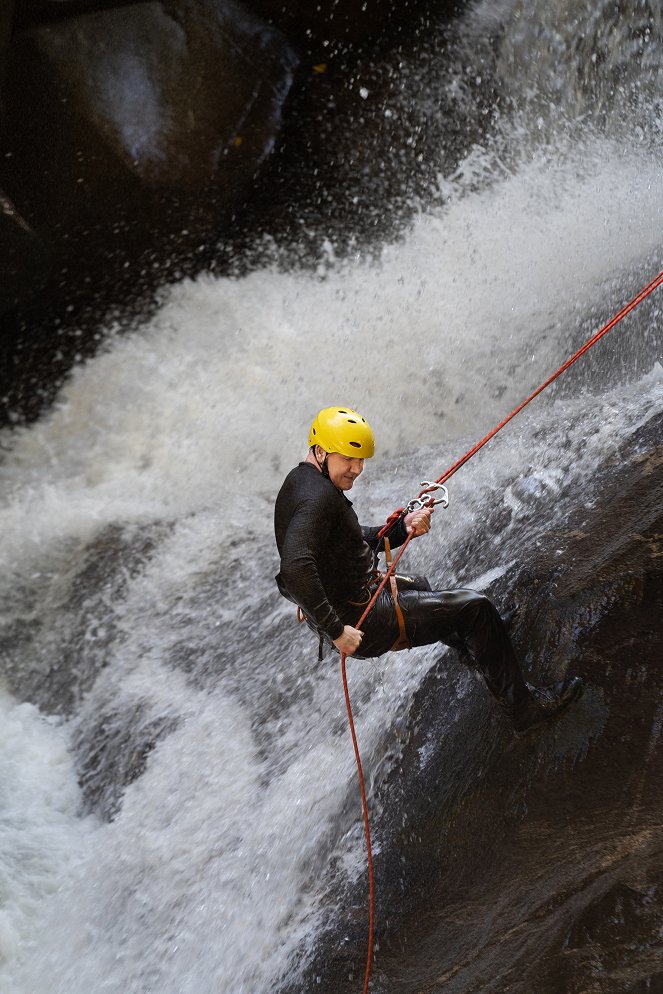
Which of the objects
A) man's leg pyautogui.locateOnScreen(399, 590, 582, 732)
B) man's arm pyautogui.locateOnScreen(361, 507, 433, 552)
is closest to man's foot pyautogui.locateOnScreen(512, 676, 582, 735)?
man's leg pyautogui.locateOnScreen(399, 590, 582, 732)

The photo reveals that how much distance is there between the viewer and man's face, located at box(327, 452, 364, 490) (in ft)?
9.73

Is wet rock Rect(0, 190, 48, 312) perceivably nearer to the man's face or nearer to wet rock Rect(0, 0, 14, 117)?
wet rock Rect(0, 0, 14, 117)

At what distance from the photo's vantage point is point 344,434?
2920mm

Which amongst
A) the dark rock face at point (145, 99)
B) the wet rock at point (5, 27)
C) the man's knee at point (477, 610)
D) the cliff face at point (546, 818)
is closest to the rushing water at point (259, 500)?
the cliff face at point (546, 818)

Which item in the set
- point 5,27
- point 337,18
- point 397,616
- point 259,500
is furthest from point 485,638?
point 337,18

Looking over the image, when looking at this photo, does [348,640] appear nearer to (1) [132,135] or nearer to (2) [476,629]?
(2) [476,629]

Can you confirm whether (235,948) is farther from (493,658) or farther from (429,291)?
(429,291)

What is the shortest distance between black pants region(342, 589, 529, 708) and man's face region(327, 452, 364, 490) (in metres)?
0.47

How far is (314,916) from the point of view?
329 centimetres

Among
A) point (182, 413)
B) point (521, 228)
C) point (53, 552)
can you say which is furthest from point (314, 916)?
point (521, 228)

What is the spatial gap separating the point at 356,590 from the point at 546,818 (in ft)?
3.59

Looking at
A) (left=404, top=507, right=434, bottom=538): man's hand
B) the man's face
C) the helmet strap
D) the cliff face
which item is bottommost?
the cliff face

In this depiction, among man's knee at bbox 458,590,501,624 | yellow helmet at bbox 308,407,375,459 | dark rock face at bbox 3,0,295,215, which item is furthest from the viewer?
dark rock face at bbox 3,0,295,215

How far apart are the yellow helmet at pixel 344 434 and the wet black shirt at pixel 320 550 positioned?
0.42 feet
